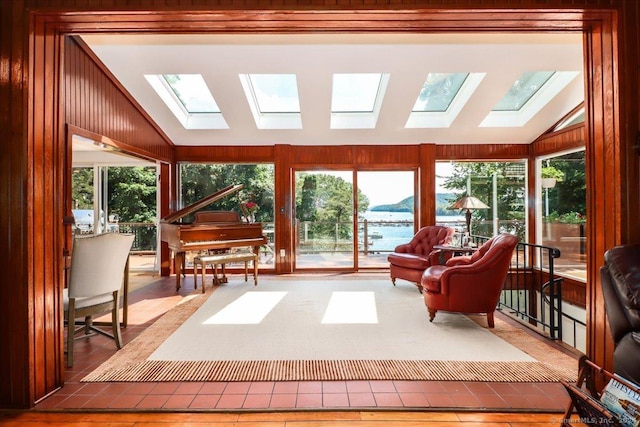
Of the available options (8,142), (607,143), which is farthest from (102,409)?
(607,143)

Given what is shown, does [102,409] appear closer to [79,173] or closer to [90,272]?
[90,272]

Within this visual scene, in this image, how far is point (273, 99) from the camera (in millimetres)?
5797

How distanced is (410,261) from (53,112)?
4.35m

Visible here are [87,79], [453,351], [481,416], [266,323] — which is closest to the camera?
[481,416]

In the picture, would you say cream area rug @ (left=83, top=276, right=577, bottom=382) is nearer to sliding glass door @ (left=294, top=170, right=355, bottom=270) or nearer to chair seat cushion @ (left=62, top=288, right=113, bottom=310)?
chair seat cushion @ (left=62, top=288, right=113, bottom=310)

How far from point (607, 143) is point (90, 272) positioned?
3880 millimetres

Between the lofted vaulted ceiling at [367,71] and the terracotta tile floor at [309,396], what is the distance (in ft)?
11.4

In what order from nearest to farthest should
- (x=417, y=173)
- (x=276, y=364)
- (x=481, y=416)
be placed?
1. (x=481, y=416)
2. (x=276, y=364)
3. (x=417, y=173)

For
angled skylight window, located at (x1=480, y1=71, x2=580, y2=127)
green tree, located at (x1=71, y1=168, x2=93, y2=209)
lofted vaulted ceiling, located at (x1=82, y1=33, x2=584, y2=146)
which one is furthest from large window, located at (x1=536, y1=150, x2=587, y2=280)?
green tree, located at (x1=71, y1=168, x2=93, y2=209)

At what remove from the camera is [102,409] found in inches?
85.7

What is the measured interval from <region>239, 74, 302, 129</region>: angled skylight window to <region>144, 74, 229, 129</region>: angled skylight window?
591 mm

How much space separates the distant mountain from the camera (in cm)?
674

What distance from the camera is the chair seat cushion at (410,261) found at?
5016 millimetres

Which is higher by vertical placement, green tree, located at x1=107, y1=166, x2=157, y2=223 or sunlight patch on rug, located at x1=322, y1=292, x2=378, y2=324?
green tree, located at x1=107, y1=166, x2=157, y2=223
